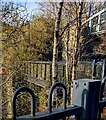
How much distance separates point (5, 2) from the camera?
4.34m

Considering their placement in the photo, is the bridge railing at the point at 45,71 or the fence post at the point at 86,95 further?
the bridge railing at the point at 45,71

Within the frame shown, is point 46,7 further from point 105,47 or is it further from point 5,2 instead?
point 105,47

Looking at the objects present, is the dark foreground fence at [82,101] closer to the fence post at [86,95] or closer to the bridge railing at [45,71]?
the fence post at [86,95]

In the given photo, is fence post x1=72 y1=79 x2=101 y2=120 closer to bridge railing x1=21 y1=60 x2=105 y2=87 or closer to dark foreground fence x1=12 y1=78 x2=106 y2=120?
dark foreground fence x1=12 y1=78 x2=106 y2=120

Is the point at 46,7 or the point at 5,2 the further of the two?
the point at 46,7

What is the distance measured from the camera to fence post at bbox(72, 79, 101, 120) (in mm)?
864

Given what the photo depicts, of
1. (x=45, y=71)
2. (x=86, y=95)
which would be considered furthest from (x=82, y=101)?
(x=45, y=71)

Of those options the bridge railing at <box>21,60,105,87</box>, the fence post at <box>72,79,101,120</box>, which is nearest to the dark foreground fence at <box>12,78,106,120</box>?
the fence post at <box>72,79,101,120</box>

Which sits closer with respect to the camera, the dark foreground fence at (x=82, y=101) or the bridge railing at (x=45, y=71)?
the dark foreground fence at (x=82, y=101)

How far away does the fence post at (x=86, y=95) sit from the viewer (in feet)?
2.84

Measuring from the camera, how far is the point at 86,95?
0.87m

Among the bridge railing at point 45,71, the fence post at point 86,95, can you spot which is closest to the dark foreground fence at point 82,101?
the fence post at point 86,95

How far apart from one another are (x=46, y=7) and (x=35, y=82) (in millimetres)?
2343

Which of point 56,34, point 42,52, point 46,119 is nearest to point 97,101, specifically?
point 46,119
